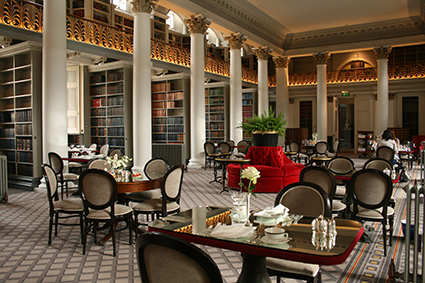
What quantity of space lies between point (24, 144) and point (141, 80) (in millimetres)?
3465

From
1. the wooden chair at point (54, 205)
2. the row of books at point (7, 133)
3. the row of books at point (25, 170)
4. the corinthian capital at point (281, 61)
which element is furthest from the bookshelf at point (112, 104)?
the corinthian capital at point (281, 61)

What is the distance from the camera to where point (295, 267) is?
7.33 ft

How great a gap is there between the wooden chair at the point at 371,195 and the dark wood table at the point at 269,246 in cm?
166

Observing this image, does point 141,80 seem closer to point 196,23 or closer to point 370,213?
point 196,23

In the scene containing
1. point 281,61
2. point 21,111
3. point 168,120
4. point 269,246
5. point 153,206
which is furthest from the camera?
point 281,61

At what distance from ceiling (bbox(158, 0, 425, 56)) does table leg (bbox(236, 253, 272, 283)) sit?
961 cm

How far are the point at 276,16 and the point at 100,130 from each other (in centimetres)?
904

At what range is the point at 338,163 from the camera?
553 centimetres

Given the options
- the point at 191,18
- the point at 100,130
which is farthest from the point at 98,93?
the point at 191,18

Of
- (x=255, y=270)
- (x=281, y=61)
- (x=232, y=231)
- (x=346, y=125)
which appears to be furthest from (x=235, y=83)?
(x=232, y=231)

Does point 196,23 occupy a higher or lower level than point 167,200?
higher

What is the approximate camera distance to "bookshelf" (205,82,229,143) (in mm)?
16000

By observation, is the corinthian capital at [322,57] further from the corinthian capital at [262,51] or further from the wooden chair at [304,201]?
the wooden chair at [304,201]

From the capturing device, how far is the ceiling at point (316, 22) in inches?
501
